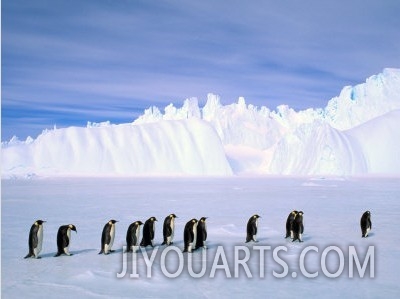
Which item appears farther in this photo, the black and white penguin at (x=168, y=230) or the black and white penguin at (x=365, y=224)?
the black and white penguin at (x=365, y=224)

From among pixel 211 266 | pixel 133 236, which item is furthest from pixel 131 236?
pixel 211 266

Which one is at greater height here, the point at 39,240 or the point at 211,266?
the point at 39,240

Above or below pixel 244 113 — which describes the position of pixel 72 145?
below

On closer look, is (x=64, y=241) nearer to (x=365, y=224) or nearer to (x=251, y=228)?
(x=251, y=228)

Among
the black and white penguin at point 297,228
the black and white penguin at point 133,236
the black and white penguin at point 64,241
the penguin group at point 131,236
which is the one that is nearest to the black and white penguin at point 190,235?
the penguin group at point 131,236

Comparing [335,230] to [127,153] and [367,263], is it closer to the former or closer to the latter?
[367,263]

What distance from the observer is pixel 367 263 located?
298 inches

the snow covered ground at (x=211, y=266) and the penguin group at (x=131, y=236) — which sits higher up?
the penguin group at (x=131, y=236)

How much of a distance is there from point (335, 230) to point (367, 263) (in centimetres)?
364

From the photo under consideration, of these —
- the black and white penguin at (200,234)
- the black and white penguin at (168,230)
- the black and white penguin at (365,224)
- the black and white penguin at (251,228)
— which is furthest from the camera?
the black and white penguin at (365,224)

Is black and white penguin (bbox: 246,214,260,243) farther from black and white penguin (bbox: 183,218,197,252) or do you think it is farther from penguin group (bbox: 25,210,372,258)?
black and white penguin (bbox: 183,218,197,252)

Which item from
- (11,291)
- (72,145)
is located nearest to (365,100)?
(72,145)

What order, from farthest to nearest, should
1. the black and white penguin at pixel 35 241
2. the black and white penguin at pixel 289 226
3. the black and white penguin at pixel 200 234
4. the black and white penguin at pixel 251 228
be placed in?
1. the black and white penguin at pixel 289 226
2. the black and white penguin at pixel 251 228
3. the black and white penguin at pixel 200 234
4. the black and white penguin at pixel 35 241

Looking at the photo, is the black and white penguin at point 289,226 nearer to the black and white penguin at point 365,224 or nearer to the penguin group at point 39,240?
the black and white penguin at point 365,224
